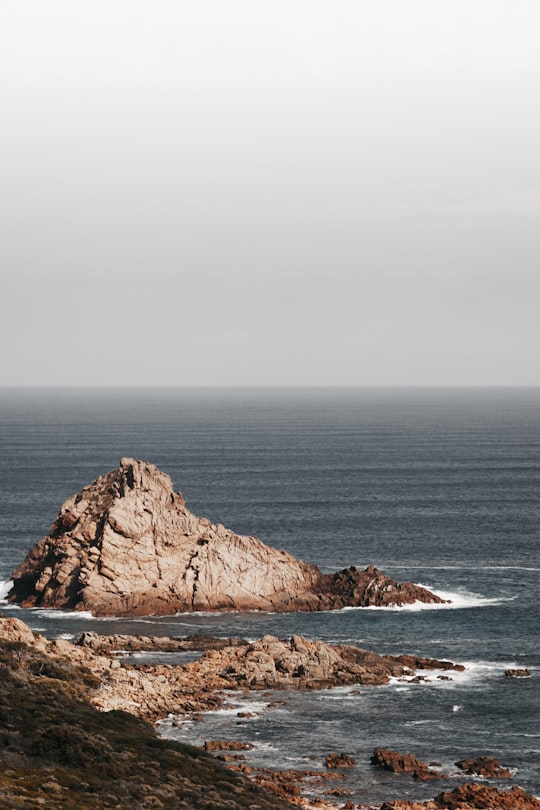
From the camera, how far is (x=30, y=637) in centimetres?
7150

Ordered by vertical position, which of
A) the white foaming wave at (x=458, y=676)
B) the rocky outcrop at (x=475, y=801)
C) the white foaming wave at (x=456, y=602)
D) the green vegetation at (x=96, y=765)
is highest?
the green vegetation at (x=96, y=765)

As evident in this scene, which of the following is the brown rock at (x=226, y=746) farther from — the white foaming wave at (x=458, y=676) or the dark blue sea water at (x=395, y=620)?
the white foaming wave at (x=458, y=676)

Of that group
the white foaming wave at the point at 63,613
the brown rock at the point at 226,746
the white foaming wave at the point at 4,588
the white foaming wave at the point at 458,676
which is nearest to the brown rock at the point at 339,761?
the brown rock at the point at 226,746

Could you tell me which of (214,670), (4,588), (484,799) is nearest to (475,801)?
(484,799)

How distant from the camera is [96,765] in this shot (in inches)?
1925

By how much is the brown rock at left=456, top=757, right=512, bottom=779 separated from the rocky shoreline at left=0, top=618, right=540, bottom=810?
52mm

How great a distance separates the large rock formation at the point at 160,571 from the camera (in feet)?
306

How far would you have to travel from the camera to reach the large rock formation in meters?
93.2

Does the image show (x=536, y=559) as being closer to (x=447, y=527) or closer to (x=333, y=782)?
(x=447, y=527)

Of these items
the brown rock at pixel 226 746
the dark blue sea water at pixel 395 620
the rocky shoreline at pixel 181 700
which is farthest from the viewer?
the dark blue sea water at pixel 395 620

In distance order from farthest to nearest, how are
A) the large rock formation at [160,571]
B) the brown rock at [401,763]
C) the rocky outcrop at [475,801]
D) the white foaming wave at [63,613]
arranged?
the large rock formation at [160,571] → the white foaming wave at [63,613] → the brown rock at [401,763] → the rocky outcrop at [475,801]

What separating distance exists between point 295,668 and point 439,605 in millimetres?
24205

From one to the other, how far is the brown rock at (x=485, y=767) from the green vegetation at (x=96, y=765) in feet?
37.6

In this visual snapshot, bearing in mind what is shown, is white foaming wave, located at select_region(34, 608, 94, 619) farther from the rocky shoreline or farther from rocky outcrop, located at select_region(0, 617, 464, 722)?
rocky outcrop, located at select_region(0, 617, 464, 722)
